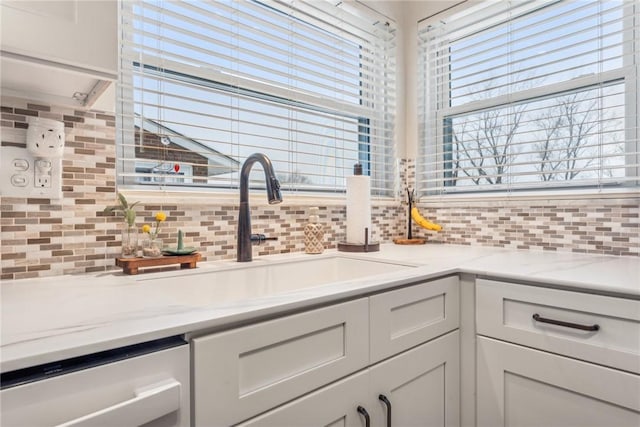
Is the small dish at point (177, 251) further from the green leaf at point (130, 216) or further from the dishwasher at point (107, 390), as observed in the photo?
the dishwasher at point (107, 390)

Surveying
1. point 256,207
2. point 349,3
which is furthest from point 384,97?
point 256,207

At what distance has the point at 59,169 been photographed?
1.08 meters

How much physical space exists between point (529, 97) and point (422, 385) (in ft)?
4.72

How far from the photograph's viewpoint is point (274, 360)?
0.81 metres

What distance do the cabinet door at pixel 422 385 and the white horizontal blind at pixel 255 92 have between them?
2.95 ft

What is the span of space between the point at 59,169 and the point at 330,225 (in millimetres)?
1129

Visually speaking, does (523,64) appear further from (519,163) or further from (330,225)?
(330,225)

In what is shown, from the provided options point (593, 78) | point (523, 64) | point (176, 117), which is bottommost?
point (176, 117)

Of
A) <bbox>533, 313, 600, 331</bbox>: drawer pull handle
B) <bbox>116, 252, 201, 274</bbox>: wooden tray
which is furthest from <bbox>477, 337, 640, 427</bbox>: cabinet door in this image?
<bbox>116, 252, 201, 274</bbox>: wooden tray

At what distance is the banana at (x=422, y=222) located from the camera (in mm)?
2018

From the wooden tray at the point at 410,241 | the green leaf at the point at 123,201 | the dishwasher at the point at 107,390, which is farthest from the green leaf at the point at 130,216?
the wooden tray at the point at 410,241

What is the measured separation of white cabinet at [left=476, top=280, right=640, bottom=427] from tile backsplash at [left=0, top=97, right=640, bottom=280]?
26.5 inches

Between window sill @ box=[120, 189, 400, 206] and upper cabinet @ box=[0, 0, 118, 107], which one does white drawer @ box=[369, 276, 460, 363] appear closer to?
window sill @ box=[120, 189, 400, 206]

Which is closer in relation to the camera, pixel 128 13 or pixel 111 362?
pixel 111 362
